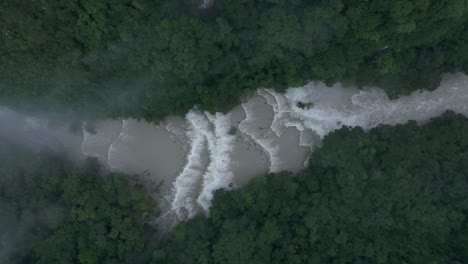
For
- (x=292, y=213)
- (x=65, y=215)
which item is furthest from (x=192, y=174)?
(x=65, y=215)

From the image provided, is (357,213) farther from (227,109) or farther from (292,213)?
(227,109)

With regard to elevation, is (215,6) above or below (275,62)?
above

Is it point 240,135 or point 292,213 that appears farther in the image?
point 240,135

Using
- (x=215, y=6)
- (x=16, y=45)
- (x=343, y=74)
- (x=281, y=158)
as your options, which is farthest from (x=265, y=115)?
(x=16, y=45)

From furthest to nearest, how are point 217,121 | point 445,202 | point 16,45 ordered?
point 217,121 < point 445,202 < point 16,45

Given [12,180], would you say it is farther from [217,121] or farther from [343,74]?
[343,74]

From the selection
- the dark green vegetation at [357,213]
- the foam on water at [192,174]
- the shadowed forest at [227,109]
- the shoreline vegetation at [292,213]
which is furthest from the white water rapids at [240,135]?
the dark green vegetation at [357,213]
